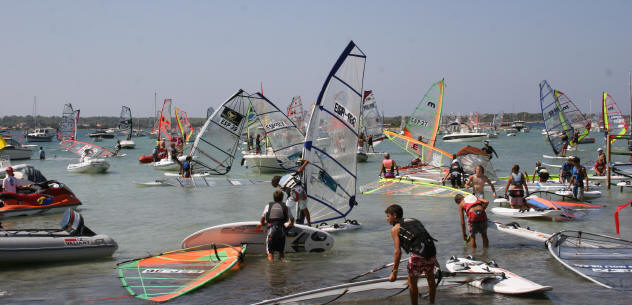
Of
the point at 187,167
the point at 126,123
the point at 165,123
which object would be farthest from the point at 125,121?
the point at 187,167

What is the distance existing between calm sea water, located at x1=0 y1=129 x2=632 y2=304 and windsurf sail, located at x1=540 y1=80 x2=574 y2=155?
1423 cm

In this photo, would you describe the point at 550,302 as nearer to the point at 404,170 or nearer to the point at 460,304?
the point at 460,304

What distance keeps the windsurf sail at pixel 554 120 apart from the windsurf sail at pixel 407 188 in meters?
14.9

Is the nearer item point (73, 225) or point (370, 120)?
point (73, 225)

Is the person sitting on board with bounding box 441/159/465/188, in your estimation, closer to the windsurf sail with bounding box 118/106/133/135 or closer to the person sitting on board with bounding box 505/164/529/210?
the person sitting on board with bounding box 505/164/529/210

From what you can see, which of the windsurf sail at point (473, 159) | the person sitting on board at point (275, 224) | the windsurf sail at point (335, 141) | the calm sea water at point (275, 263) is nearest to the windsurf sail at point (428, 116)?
the windsurf sail at point (473, 159)

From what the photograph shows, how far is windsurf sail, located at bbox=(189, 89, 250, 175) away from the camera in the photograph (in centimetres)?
1934

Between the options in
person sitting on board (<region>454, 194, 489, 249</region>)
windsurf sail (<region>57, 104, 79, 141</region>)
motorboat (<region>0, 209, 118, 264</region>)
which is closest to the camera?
motorboat (<region>0, 209, 118, 264</region>)

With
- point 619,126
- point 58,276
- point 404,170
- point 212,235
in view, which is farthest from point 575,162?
point 619,126

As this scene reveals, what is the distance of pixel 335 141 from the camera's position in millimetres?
10703

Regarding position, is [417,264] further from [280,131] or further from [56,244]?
[280,131]

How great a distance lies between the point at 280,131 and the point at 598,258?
13377 millimetres

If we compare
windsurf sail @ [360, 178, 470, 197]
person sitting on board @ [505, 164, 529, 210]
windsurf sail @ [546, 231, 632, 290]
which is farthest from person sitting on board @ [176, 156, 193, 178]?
windsurf sail @ [546, 231, 632, 290]

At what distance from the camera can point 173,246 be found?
10906mm
